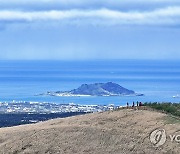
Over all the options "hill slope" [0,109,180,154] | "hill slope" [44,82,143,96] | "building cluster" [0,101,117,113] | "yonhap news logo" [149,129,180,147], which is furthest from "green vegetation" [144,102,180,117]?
"hill slope" [44,82,143,96]

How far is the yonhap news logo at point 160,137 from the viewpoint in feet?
73.5

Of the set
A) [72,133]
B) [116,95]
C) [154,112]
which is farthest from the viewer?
[116,95]

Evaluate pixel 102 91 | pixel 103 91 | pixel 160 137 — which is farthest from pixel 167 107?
pixel 102 91

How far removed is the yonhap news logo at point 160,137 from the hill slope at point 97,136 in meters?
0.18

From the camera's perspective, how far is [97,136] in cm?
2372

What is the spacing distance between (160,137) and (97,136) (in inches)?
100

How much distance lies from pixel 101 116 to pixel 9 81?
142136 mm

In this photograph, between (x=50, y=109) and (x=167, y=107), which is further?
(x=50, y=109)

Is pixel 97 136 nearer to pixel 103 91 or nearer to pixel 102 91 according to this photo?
pixel 103 91

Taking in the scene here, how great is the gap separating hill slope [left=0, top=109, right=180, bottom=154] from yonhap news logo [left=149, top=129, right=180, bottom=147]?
0.58 ft

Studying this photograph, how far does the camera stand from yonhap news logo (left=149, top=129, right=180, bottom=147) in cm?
2241

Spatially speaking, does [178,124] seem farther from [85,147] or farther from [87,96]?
[87,96]

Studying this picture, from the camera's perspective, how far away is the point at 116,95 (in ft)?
340

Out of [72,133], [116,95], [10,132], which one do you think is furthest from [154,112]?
[116,95]
